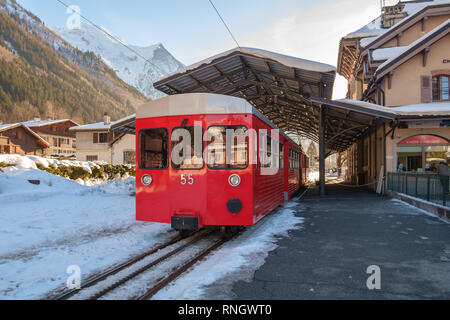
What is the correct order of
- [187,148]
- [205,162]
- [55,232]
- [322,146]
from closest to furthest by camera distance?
[205,162] < [187,148] < [55,232] < [322,146]

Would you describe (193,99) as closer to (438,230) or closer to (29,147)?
(438,230)

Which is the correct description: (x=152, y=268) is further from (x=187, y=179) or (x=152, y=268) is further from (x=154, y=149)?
(x=154, y=149)

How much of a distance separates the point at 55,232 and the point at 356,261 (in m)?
6.32

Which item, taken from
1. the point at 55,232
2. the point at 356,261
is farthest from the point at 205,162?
the point at 55,232

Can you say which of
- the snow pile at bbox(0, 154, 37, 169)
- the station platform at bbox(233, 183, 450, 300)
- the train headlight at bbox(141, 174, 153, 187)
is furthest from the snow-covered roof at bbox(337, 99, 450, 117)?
the snow pile at bbox(0, 154, 37, 169)

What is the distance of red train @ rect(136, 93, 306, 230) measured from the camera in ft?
21.4

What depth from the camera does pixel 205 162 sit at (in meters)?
6.53

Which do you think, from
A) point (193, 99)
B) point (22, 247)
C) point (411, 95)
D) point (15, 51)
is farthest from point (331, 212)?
point (15, 51)

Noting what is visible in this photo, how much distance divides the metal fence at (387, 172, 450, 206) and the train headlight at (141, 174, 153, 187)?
7619mm

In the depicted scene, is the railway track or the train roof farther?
the train roof

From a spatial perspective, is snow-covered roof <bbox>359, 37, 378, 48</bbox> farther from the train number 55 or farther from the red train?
the train number 55

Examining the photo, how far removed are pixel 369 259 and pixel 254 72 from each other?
35.6ft

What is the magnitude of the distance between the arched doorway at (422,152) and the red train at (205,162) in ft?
39.9

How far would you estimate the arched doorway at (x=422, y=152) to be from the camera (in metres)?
16.0
